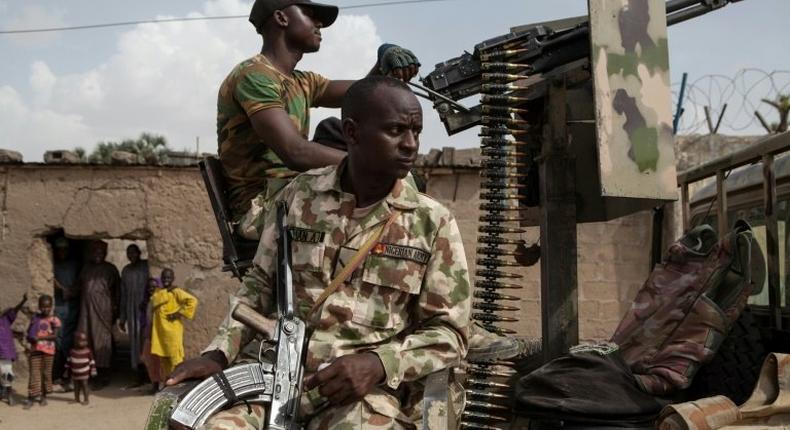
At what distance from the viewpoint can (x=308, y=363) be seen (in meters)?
2.62

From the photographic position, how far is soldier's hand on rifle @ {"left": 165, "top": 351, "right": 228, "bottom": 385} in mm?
2453

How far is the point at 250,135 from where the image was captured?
3557mm

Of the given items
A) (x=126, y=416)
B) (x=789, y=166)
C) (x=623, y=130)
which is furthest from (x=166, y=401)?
(x=126, y=416)

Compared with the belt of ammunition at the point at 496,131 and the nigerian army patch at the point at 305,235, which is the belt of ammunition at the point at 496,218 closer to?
the belt of ammunition at the point at 496,131

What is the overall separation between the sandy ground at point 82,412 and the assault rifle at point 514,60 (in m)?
6.52

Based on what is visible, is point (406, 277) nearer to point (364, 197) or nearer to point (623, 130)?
point (364, 197)

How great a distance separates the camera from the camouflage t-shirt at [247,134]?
11.2 ft

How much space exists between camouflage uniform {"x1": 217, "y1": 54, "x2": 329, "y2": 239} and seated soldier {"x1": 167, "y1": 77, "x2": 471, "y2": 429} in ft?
2.10

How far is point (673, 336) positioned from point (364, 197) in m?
1.47

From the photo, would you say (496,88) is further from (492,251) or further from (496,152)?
(492,251)

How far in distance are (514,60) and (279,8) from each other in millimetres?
1127

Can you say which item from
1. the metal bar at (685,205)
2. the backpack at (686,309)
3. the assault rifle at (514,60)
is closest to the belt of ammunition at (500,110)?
the assault rifle at (514,60)

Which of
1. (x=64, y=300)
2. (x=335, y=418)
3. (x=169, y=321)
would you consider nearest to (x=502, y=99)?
(x=335, y=418)

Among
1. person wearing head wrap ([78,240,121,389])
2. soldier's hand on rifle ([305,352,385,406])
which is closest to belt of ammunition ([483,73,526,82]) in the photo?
soldier's hand on rifle ([305,352,385,406])
